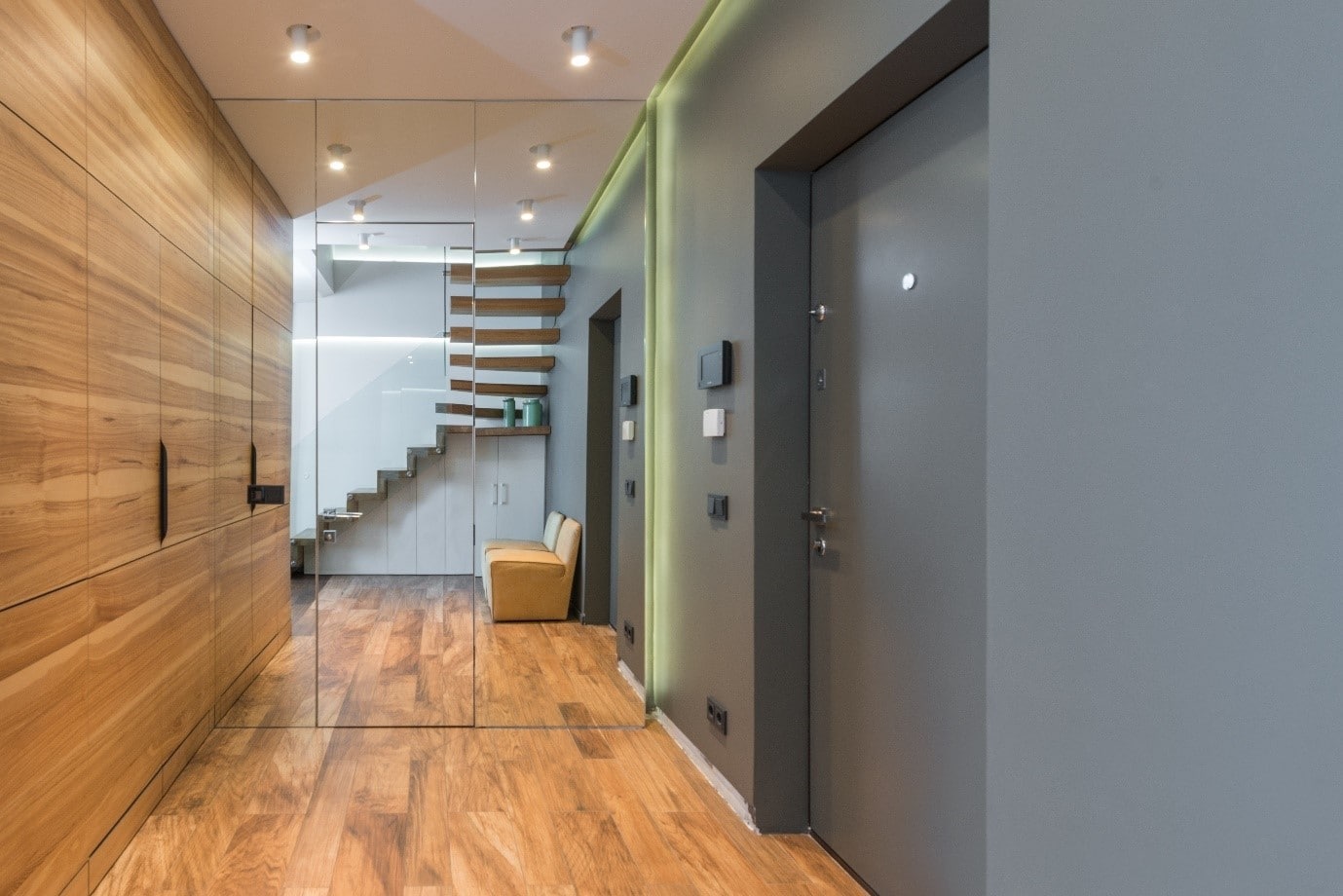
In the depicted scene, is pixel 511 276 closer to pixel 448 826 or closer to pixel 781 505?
pixel 781 505

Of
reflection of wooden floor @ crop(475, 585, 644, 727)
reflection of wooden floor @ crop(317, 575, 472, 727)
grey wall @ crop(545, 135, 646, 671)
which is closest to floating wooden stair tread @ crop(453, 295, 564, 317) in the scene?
grey wall @ crop(545, 135, 646, 671)

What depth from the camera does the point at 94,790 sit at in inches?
101

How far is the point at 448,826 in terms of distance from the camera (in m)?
2.95

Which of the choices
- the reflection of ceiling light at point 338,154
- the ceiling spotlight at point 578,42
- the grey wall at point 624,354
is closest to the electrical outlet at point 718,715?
the grey wall at point 624,354

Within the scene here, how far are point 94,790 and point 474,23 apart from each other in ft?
8.91

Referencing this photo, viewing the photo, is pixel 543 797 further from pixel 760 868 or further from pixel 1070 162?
pixel 1070 162

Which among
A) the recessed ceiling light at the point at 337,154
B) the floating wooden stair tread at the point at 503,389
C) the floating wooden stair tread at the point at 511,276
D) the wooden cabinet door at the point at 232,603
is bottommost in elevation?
the wooden cabinet door at the point at 232,603

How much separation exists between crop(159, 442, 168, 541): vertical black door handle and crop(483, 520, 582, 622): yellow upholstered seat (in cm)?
129

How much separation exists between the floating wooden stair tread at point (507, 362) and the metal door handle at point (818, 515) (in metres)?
1.63

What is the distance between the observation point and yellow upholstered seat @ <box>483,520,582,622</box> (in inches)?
159

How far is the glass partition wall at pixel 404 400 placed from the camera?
12.9 ft

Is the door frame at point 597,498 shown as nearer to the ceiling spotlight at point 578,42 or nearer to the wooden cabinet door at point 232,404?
the ceiling spotlight at point 578,42

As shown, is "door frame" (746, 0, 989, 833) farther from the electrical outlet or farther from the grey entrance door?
the electrical outlet

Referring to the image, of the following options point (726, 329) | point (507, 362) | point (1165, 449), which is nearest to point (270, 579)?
point (507, 362)
